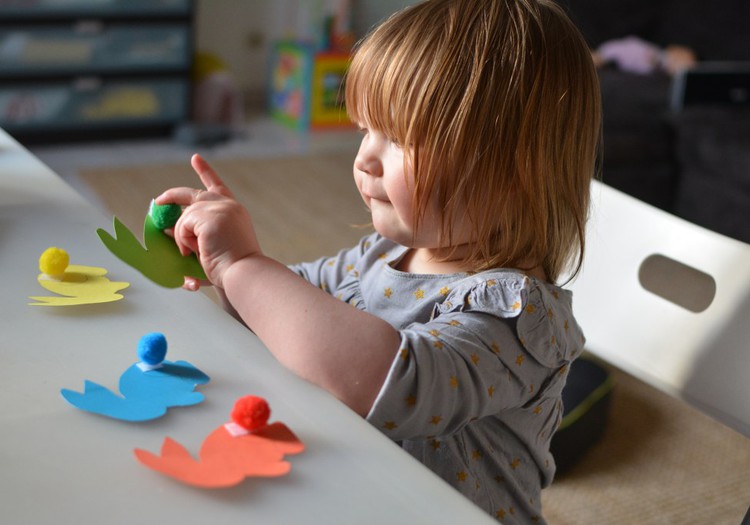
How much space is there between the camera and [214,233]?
674 millimetres

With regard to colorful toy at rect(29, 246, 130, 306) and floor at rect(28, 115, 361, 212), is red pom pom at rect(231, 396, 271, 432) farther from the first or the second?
floor at rect(28, 115, 361, 212)

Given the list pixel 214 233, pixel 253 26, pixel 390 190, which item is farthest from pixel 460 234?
pixel 253 26

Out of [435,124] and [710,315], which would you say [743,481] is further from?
[435,124]

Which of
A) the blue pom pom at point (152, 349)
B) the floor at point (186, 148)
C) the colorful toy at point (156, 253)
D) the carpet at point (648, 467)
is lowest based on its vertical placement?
the floor at point (186, 148)

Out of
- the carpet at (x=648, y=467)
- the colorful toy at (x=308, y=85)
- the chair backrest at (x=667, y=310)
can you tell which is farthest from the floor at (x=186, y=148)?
the chair backrest at (x=667, y=310)

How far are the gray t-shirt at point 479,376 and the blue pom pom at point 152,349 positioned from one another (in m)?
0.14

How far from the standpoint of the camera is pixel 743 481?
1.55m

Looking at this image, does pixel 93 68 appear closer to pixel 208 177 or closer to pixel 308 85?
pixel 308 85

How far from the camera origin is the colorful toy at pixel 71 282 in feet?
2.27

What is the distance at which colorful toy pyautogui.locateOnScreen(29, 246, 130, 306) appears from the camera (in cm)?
69

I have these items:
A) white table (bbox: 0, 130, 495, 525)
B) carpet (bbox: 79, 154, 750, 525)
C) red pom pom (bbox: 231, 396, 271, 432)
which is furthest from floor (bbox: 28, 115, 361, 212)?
red pom pom (bbox: 231, 396, 271, 432)

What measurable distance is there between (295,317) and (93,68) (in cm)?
280

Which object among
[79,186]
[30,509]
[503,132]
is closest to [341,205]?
[79,186]

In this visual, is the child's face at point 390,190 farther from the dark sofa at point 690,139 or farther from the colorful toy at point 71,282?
the dark sofa at point 690,139
